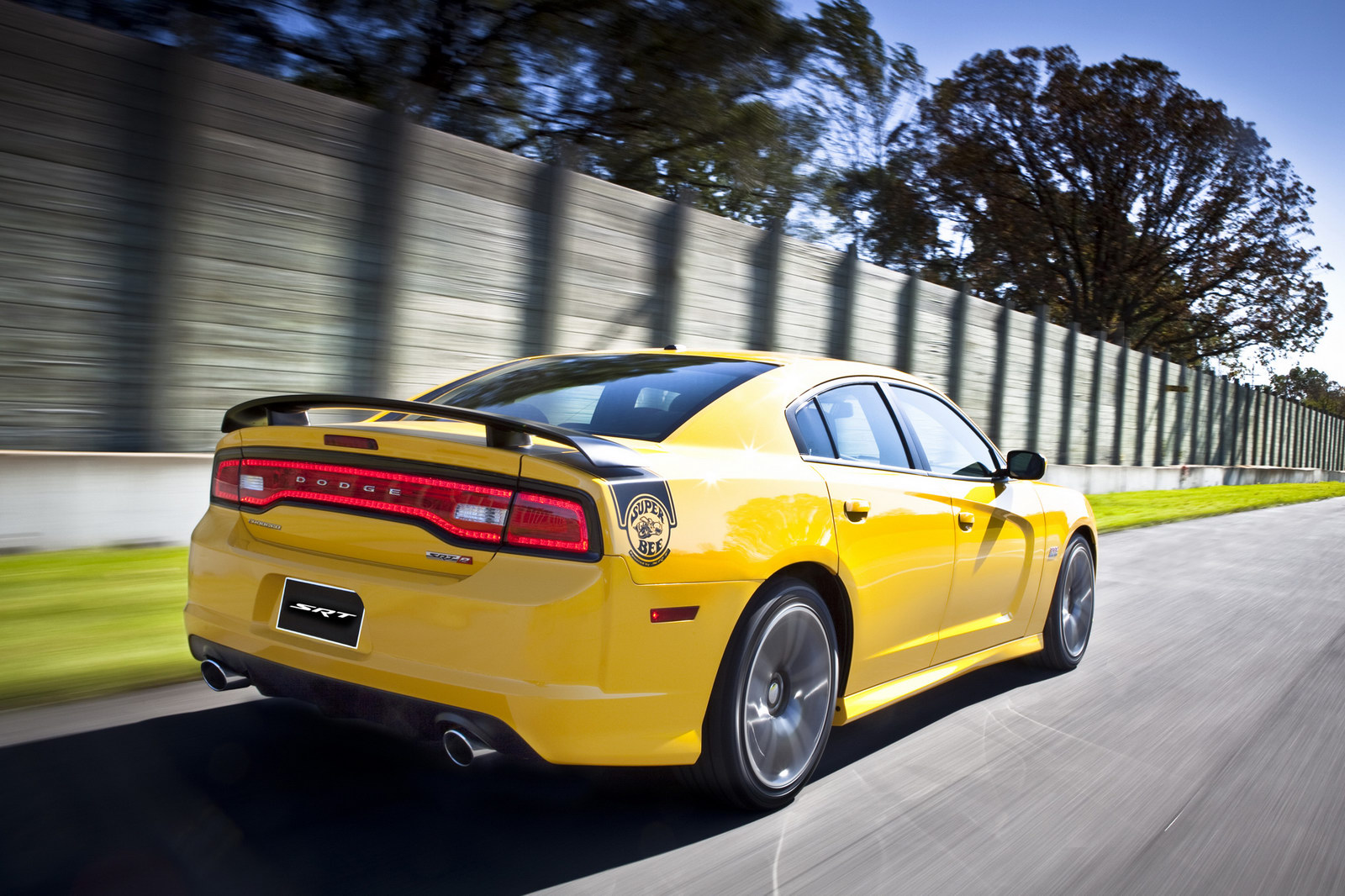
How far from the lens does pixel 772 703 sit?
3594 millimetres

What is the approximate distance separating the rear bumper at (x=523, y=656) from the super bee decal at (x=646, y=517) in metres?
0.08

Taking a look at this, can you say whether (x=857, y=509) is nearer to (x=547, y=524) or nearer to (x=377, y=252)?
(x=547, y=524)

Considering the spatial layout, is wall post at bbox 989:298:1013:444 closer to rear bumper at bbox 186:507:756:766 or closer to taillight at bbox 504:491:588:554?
rear bumper at bbox 186:507:756:766

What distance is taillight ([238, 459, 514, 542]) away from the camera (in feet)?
10.0

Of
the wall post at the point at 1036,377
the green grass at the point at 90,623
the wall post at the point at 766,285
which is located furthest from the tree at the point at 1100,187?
the green grass at the point at 90,623

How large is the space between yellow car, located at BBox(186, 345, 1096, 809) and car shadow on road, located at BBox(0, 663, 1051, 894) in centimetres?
27

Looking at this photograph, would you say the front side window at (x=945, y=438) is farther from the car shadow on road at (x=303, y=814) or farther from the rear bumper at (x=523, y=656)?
the rear bumper at (x=523, y=656)

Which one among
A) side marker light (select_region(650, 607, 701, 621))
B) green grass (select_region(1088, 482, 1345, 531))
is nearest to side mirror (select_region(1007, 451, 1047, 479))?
side marker light (select_region(650, 607, 701, 621))

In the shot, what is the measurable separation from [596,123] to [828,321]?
15.2ft

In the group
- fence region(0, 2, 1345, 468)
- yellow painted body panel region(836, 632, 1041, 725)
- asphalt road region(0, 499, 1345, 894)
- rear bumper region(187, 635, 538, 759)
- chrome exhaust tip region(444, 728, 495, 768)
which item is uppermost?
fence region(0, 2, 1345, 468)

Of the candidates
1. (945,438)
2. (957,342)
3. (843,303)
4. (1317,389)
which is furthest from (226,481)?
(1317,389)

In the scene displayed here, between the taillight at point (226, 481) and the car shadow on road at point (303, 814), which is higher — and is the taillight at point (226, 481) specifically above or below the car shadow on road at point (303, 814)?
above

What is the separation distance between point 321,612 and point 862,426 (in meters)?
2.19

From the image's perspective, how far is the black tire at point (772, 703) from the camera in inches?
133
